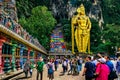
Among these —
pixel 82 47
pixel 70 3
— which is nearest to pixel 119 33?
pixel 82 47

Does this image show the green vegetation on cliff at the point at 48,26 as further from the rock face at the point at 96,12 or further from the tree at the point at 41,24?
the rock face at the point at 96,12

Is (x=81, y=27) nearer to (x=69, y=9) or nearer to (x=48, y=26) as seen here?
(x=48, y=26)

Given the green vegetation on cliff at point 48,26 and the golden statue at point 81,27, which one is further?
the green vegetation on cliff at point 48,26

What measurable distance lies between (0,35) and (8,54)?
11.3ft

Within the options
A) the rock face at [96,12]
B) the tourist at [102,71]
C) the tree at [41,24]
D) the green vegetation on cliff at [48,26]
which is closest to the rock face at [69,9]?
the rock face at [96,12]

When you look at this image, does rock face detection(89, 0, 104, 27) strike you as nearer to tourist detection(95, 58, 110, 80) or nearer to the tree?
the tree

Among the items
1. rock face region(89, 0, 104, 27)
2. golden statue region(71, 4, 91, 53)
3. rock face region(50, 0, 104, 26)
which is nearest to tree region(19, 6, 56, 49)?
golden statue region(71, 4, 91, 53)

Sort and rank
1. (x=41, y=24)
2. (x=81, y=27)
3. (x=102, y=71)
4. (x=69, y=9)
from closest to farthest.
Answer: (x=102, y=71)
(x=81, y=27)
(x=41, y=24)
(x=69, y=9)

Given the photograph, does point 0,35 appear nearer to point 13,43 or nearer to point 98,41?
point 13,43

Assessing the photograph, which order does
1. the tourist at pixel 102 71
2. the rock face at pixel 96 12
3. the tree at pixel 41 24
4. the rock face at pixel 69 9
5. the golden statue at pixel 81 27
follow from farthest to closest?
the rock face at pixel 96 12, the rock face at pixel 69 9, the tree at pixel 41 24, the golden statue at pixel 81 27, the tourist at pixel 102 71

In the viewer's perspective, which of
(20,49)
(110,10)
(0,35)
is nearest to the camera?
(0,35)

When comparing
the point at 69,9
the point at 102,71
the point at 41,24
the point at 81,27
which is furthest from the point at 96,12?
the point at 102,71

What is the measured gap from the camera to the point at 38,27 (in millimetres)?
63594

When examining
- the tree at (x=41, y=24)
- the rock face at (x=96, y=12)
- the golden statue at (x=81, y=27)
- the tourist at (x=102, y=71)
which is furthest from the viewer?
the rock face at (x=96, y=12)
